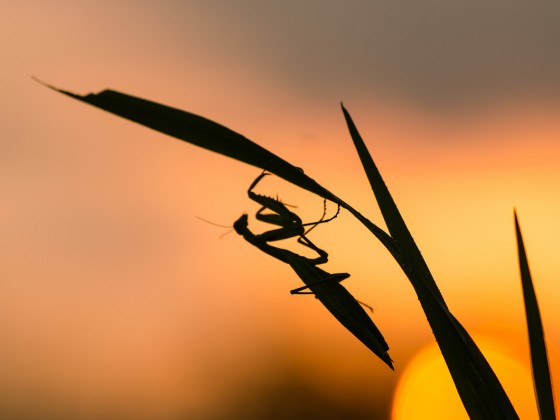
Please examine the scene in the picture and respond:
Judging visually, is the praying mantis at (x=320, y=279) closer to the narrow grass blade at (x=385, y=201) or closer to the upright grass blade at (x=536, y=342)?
the narrow grass blade at (x=385, y=201)

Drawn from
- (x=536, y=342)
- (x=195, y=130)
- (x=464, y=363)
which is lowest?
(x=464, y=363)

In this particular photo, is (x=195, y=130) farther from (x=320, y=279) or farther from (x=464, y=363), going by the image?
(x=320, y=279)

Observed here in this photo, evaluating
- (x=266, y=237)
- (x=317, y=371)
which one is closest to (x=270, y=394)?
(x=317, y=371)

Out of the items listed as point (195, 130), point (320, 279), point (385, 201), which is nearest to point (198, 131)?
point (195, 130)

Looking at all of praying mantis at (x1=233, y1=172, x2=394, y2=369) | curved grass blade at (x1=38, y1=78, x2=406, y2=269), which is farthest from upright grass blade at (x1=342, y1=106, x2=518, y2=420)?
praying mantis at (x1=233, y1=172, x2=394, y2=369)

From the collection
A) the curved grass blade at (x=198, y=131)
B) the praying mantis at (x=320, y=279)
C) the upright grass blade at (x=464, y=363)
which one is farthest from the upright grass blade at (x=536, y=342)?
the curved grass blade at (x=198, y=131)

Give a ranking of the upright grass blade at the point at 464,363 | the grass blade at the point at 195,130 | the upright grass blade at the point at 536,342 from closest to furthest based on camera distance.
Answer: the grass blade at the point at 195,130 → the upright grass blade at the point at 464,363 → the upright grass blade at the point at 536,342
